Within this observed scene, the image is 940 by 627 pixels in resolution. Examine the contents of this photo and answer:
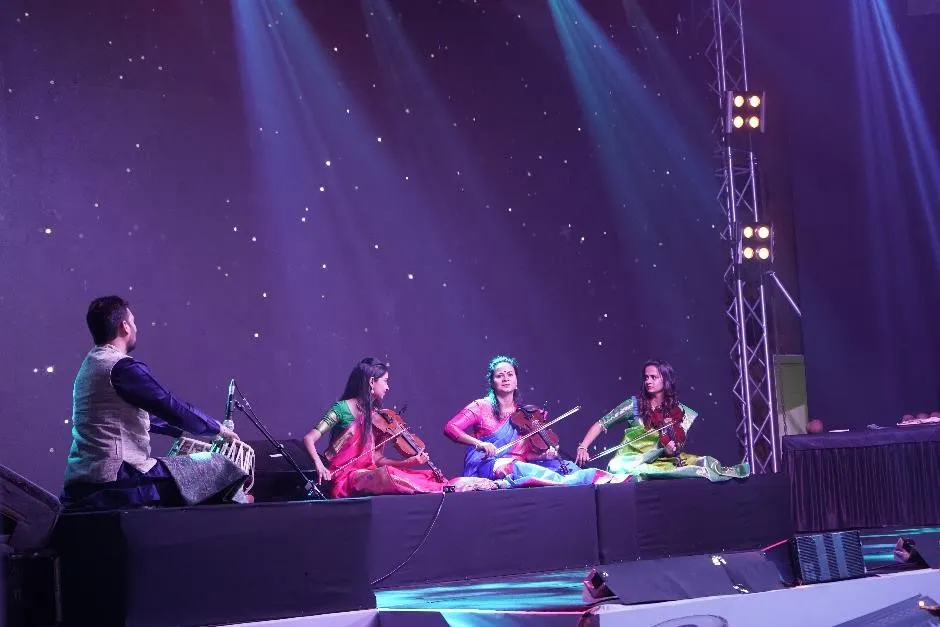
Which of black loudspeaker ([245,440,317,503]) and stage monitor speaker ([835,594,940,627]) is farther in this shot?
black loudspeaker ([245,440,317,503])

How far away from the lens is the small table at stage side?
7.00 metres

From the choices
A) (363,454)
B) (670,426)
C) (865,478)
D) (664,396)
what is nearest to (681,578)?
(363,454)

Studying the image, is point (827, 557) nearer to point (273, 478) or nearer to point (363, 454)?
point (273, 478)

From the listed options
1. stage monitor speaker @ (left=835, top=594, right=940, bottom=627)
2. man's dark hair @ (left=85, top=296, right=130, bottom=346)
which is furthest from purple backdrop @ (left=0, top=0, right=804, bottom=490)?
stage monitor speaker @ (left=835, top=594, right=940, bottom=627)

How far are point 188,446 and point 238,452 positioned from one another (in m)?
0.28

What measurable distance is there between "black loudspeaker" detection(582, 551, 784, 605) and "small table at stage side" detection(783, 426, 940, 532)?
418 cm

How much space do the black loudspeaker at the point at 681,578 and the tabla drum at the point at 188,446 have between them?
2.24 m

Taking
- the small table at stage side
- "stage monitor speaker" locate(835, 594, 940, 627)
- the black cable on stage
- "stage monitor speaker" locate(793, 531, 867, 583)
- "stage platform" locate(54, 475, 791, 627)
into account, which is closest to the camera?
"stage monitor speaker" locate(835, 594, 940, 627)

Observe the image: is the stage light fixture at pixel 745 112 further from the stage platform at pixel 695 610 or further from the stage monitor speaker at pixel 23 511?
the stage monitor speaker at pixel 23 511

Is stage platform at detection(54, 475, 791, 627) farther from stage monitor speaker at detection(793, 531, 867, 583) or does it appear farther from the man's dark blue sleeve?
stage monitor speaker at detection(793, 531, 867, 583)

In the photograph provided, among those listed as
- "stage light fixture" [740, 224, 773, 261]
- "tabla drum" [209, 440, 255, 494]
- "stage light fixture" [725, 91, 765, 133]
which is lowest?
"tabla drum" [209, 440, 255, 494]

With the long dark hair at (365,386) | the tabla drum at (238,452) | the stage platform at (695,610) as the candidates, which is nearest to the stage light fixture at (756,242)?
the long dark hair at (365,386)

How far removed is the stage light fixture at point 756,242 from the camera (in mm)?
8289

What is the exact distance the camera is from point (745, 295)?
8.66 m
